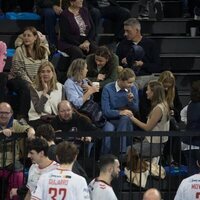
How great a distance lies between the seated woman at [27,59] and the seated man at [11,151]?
1482 mm

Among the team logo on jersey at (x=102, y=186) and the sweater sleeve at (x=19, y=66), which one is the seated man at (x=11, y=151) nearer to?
the sweater sleeve at (x=19, y=66)

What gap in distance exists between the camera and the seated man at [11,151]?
18.4 meters

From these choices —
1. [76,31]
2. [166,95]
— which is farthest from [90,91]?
[76,31]

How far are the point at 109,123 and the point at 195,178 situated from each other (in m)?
2.98

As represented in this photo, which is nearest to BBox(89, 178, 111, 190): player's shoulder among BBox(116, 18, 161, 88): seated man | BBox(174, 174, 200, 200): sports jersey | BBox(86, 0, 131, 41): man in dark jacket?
BBox(174, 174, 200, 200): sports jersey

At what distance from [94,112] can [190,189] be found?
3.18 metres

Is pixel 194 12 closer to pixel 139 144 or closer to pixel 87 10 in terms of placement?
pixel 87 10

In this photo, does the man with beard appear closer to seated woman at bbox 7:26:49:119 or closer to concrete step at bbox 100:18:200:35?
seated woman at bbox 7:26:49:119

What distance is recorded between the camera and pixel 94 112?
64.4ft

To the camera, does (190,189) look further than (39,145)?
Yes

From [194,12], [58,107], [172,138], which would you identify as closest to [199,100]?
[172,138]

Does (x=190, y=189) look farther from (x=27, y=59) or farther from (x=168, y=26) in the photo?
(x=168, y=26)

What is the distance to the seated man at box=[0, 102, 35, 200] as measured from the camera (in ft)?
60.4

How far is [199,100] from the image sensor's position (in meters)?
19.4
